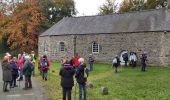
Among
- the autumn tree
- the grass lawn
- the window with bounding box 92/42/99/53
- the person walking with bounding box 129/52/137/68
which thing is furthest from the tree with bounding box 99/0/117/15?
the grass lawn

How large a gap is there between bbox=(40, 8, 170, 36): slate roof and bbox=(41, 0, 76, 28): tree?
51.7 feet

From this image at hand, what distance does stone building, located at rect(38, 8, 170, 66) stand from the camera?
1379 inches

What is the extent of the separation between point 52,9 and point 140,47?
99.7 feet

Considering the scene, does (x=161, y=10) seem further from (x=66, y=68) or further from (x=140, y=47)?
(x=66, y=68)

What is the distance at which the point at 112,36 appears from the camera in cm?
3888

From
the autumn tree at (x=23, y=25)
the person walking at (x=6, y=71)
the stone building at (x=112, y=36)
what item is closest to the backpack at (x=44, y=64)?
the person walking at (x=6, y=71)

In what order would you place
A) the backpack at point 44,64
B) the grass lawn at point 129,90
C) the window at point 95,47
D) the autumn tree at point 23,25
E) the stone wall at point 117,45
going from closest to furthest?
the grass lawn at point 129,90 < the backpack at point 44,64 < the stone wall at point 117,45 < the window at point 95,47 < the autumn tree at point 23,25

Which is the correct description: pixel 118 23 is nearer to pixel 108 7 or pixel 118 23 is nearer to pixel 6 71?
pixel 6 71

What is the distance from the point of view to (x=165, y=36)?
34281 mm

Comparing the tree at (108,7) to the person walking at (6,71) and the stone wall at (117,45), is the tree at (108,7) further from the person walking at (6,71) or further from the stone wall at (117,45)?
the person walking at (6,71)

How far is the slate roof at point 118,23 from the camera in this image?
3638cm

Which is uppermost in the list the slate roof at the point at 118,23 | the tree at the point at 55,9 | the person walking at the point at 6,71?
the tree at the point at 55,9

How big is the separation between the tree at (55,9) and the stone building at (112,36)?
1565cm

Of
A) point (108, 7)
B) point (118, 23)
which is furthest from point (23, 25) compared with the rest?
point (108, 7)
